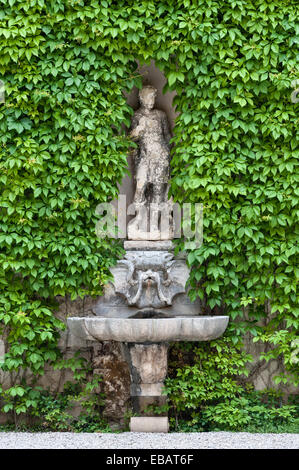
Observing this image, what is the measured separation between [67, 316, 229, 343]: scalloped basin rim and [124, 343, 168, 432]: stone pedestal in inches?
7.7

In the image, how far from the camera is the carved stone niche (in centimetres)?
575

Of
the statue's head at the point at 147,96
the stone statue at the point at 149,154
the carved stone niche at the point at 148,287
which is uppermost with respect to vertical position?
the statue's head at the point at 147,96

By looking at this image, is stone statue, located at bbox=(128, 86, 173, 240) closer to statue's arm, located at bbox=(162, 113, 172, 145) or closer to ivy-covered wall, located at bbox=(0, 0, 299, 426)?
statue's arm, located at bbox=(162, 113, 172, 145)

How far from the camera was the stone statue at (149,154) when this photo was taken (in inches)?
245

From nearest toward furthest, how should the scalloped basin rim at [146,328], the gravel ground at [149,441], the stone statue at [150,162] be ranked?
1. the gravel ground at [149,441]
2. the scalloped basin rim at [146,328]
3. the stone statue at [150,162]

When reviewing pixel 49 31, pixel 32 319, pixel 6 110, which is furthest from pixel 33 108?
pixel 32 319

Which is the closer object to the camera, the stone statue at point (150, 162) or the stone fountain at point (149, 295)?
the stone fountain at point (149, 295)

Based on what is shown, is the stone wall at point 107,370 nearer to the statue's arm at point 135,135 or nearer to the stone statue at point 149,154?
the stone statue at point 149,154

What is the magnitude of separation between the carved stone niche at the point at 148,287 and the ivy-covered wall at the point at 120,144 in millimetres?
127

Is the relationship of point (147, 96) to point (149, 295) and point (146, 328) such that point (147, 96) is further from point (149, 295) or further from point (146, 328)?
point (146, 328)

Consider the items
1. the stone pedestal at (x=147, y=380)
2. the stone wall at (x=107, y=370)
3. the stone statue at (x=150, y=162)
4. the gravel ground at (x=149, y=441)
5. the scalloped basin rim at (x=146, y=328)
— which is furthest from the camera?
the stone statue at (x=150, y=162)

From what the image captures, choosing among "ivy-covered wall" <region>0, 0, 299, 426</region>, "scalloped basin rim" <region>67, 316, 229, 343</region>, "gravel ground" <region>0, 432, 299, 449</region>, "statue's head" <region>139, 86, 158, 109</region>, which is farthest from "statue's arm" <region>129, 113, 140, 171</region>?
"gravel ground" <region>0, 432, 299, 449</region>

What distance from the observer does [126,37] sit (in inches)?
232

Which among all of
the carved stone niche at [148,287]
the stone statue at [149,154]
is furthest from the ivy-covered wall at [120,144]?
the stone statue at [149,154]
